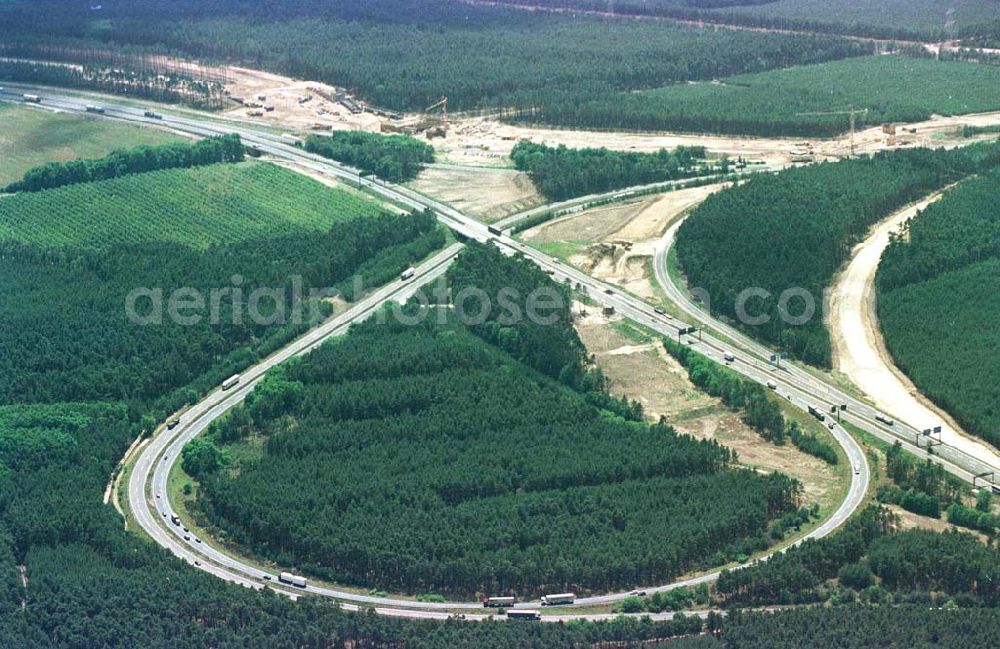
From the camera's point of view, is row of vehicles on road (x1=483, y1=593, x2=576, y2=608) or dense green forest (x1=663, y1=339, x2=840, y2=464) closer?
row of vehicles on road (x1=483, y1=593, x2=576, y2=608)

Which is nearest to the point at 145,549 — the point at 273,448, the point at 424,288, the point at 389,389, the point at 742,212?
the point at 273,448

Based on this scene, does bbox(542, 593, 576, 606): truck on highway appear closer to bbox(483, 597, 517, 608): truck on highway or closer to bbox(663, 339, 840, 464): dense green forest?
bbox(483, 597, 517, 608): truck on highway

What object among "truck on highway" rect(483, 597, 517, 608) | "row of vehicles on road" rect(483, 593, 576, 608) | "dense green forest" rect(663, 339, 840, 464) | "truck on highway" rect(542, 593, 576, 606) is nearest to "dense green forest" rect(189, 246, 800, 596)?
"truck on highway" rect(542, 593, 576, 606)

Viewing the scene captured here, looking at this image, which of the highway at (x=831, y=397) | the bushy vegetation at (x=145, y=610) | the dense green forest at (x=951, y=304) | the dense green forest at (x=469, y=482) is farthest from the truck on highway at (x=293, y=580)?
the dense green forest at (x=951, y=304)

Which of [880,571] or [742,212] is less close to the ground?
[742,212]

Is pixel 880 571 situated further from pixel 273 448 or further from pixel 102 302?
pixel 102 302
